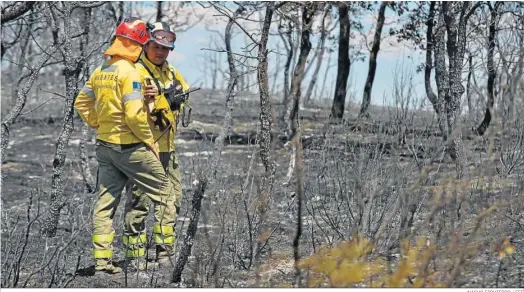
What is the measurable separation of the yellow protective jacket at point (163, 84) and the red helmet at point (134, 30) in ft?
0.73

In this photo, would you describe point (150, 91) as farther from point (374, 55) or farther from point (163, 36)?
point (374, 55)

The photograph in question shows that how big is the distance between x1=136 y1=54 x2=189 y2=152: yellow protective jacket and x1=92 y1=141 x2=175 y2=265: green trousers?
1.04 feet

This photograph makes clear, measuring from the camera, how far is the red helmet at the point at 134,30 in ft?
17.7

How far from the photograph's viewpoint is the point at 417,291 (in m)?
3.34

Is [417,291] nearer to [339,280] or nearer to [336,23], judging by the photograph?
[339,280]

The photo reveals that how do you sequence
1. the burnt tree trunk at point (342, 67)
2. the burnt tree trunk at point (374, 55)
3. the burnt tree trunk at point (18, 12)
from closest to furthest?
the burnt tree trunk at point (18, 12), the burnt tree trunk at point (374, 55), the burnt tree trunk at point (342, 67)

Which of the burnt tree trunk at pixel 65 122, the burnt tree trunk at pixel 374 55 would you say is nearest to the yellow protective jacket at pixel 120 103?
the burnt tree trunk at pixel 65 122

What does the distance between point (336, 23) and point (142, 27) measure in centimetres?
1509

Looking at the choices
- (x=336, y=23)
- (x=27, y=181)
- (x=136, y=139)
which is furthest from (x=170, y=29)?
(x=336, y=23)

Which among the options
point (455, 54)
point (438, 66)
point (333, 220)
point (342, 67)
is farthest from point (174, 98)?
point (342, 67)

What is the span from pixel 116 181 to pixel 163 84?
85cm

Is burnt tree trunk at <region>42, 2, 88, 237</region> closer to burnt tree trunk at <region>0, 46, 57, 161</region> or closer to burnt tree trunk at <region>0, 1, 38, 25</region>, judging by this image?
burnt tree trunk at <region>0, 46, 57, 161</region>

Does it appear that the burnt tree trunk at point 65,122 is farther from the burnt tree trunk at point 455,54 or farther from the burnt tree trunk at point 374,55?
the burnt tree trunk at point 374,55

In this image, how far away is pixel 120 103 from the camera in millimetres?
5375
